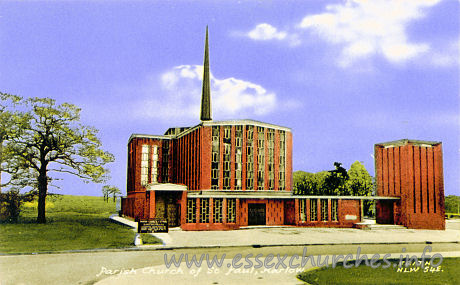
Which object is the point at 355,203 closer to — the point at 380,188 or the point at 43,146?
the point at 380,188

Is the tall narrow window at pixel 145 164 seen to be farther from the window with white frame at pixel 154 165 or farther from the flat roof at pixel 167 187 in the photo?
the flat roof at pixel 167 187

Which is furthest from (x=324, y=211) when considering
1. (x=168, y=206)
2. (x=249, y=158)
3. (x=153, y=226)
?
(x=153, y=226)

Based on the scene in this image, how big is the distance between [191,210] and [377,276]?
26.7m

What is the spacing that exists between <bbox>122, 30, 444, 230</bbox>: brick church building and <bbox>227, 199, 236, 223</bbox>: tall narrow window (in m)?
0.11

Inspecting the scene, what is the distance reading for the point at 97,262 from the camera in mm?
19594

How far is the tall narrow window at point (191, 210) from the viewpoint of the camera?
40.6m

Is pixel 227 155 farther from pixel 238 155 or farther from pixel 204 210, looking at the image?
pixel 204 210

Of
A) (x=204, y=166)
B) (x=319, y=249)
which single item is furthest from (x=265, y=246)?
(x=204, y=166)

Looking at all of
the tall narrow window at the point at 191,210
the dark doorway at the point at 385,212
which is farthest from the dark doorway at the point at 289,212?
the dark doorway at the point at 385,212

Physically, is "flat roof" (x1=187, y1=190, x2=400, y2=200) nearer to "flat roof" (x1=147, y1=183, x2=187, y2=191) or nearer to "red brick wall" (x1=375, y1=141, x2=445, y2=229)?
"red brick wall" (x1=375, y1=141, x2=445, y2=229)

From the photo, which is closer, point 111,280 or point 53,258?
point 111,280

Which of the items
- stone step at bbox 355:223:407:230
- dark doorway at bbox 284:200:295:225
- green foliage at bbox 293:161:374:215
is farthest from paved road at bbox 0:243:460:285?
green foliage at bbox 293:161:374:215

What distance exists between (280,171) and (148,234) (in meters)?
22.1

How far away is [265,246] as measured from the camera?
90.4ft
